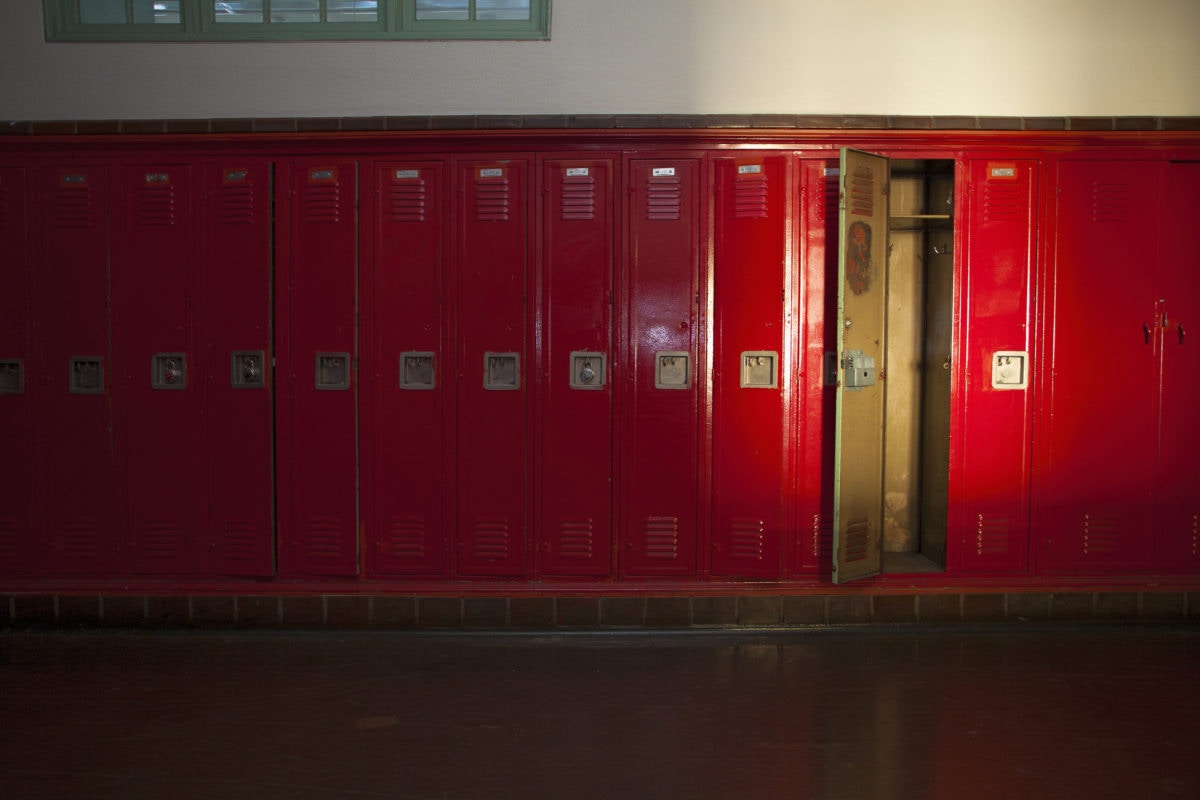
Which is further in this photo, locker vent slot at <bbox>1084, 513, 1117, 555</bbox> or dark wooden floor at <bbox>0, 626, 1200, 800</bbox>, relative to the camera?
locker vent slot at <bbox>1084, 513, 1117, 555</bbox>

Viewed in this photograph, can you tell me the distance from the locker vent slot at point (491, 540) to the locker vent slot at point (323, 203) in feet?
5.97

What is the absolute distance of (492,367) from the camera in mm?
4457

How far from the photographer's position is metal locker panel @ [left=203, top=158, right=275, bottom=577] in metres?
4.47

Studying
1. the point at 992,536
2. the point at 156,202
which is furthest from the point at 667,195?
the point at 156,202

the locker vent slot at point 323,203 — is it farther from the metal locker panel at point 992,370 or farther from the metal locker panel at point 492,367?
the metal locker panel at point 992,370

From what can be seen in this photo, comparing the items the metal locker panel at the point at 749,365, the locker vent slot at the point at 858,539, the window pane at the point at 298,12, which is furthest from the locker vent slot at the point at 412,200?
the locker vent slot at the point at 858,539

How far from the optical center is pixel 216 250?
448 cm

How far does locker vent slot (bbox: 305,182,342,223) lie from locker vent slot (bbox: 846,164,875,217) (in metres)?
2.66

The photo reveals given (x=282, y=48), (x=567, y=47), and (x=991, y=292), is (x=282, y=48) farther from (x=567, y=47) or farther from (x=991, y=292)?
(x=991, y=292)

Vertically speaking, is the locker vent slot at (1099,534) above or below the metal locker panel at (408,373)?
below

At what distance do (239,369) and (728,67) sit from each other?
3.10 metres

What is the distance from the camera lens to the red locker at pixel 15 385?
450 cm

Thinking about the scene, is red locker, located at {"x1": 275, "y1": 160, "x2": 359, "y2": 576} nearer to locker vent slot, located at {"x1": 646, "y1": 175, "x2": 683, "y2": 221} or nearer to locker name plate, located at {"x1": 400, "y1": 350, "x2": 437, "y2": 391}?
locker name plate, located at {"x1": 400, "y1": 350, "x2": 437, "y2": 391}

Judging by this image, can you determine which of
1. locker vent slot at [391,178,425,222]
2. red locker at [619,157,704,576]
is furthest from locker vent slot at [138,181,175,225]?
red locker at [619,157,704,576]
